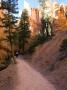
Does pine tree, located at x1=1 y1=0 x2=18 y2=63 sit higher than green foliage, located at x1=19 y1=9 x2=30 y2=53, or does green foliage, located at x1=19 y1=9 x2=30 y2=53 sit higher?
pine tree, located at x1=1 y1=0 x2=18 y2=63

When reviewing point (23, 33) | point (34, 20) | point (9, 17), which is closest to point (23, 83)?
point (9, 17)

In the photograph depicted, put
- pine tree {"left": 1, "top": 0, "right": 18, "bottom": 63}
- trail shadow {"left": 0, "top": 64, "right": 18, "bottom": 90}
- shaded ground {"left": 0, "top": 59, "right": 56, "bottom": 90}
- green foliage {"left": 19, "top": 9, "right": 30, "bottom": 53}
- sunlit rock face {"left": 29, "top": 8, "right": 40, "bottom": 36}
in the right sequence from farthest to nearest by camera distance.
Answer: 1. sunlit rock face {"left": 29, "top": 8, "right": 40, "bottom": 36}
2. green foliage {"left": 19, "top": 9, "right": 30, "bottom": 53}
3. pine tree {"left": 1, "top": 0, "right": 18, "bottom": 63}
4. trail shadow {"left": 0, "top": 64, "right": 18, "bottom": 90}
5. shaded ground {"left": 0, "top": 59, "right": 56, "bottom": 90}

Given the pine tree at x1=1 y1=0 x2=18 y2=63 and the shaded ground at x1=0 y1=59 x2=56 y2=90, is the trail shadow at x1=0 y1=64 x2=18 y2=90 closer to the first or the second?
the shaded ground at x1=0 y1=59 x2=56 y2=90

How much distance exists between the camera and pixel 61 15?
236 feet

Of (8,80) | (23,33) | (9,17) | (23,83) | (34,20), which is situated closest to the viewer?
(23,83)

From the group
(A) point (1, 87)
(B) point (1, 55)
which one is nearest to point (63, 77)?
(A) point (1, 87)

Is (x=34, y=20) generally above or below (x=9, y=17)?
below

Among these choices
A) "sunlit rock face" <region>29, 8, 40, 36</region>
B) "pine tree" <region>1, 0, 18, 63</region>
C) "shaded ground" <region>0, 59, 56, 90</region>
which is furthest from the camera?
"sunlit rock face" <region>29, 8, 40, 36</region>

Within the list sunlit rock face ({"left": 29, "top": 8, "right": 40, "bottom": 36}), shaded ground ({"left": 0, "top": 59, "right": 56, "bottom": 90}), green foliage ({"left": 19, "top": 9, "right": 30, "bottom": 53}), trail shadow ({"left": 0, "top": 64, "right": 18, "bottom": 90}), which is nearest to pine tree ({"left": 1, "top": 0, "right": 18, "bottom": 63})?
trail shadow ({"left": 0, "top": 64, "right": 18, "bottom": 90})

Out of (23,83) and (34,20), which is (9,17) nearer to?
(23,83)

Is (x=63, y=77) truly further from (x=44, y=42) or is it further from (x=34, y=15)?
(x=34, y=15)

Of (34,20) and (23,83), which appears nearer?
(23,83)

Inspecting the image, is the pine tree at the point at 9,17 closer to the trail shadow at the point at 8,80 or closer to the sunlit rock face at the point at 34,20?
the trail shadow at the point at 8,80

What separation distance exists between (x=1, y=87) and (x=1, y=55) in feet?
54.8
